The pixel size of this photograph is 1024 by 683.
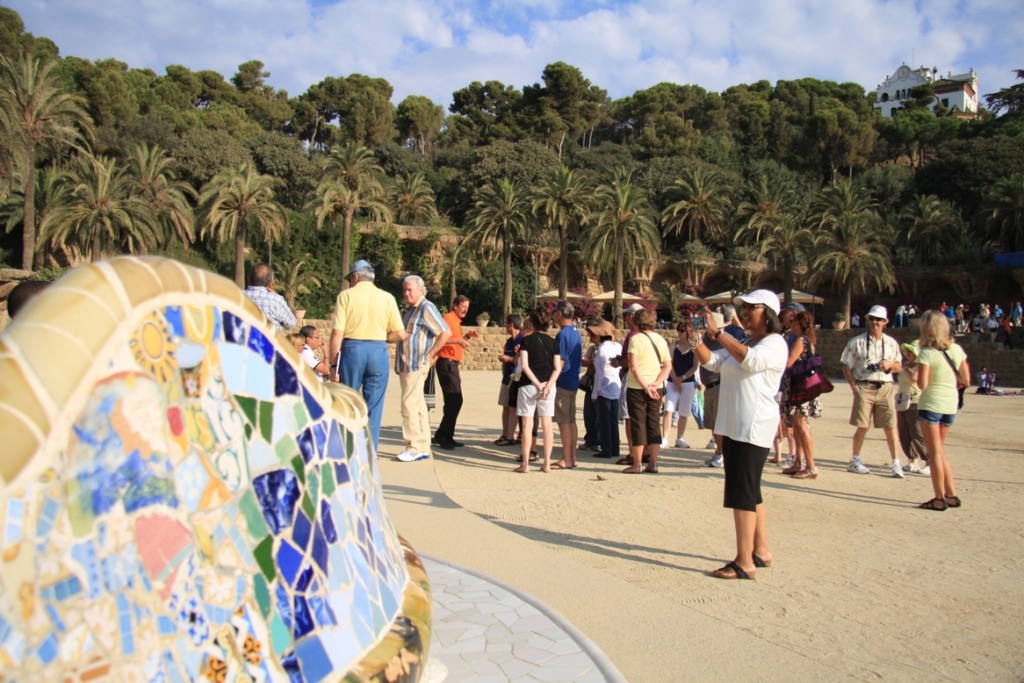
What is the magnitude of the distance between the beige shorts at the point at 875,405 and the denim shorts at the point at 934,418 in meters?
1.62

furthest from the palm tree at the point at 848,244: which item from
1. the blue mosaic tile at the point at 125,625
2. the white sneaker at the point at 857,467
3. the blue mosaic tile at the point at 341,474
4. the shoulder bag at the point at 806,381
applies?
the blue mosaic tile at the point at 125,625

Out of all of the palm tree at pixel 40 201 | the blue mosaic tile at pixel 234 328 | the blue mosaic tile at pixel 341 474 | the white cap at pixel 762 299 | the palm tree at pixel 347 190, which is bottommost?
the blue mosaic tile at pixel 341 474

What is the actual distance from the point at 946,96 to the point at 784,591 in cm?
12419

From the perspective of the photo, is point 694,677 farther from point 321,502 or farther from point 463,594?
point 321,502

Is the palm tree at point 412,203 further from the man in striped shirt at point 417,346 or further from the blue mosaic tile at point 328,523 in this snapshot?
the blue mosaic tile at point 328,523

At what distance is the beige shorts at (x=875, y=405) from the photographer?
27.5 ft

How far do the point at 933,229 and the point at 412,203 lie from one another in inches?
1178

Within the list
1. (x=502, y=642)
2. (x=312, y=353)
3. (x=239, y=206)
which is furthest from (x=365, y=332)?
(x=239, y=206)

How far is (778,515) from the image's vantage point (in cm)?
655

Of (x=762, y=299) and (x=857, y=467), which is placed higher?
(x=762, y=299)

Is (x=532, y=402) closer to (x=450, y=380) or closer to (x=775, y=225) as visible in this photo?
(x=450, y=380)

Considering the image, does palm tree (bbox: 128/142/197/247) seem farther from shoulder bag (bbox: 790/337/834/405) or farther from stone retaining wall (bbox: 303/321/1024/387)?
shoulder bag (bbox: 790/337/834/405)

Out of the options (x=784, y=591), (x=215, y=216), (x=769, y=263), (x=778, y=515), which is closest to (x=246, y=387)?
(x=784, y=591)

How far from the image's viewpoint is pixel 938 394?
22.1ft
